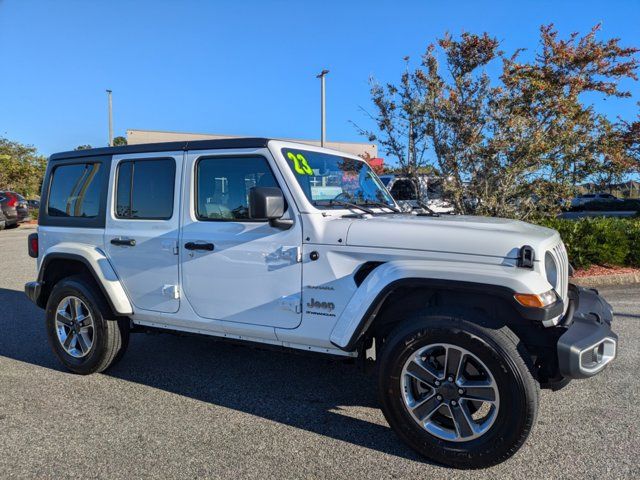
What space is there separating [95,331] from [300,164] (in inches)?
90.7

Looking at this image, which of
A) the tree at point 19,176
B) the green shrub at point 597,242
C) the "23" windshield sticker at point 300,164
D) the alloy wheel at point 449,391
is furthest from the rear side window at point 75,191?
the tree at point 19,176

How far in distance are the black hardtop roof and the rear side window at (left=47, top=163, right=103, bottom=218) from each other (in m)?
0.12

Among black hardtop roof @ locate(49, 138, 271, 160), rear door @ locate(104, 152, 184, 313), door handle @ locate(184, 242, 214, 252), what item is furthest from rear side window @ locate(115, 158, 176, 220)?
door handle @ locate(184, 242, 214, 252)

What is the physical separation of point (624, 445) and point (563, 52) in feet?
26.4

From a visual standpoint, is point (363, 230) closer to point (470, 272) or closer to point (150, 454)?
point (470, 272)

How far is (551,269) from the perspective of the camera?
302 centimetres

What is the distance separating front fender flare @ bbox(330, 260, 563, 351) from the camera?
269cm

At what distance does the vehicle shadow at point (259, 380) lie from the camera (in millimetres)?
3387

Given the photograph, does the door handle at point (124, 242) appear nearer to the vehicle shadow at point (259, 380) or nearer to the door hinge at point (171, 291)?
the door hinge at point (171, 291)

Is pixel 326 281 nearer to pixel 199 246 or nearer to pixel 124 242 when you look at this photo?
pixel 199 246

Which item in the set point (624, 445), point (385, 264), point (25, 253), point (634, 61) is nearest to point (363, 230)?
point (385, 264)

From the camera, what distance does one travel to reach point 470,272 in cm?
276

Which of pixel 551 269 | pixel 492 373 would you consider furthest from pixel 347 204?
pixel 492 373

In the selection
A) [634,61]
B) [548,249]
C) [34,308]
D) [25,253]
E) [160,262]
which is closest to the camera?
[548,249]
